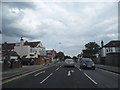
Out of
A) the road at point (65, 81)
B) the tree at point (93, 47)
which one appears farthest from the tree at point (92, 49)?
the road at point (65, 81)

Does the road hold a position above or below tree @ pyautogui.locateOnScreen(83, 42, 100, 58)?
below

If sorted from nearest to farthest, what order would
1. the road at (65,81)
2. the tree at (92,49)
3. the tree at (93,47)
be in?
1. the road at (65,81)
2. the tree at (92,49)
3. the tree at (93,47)

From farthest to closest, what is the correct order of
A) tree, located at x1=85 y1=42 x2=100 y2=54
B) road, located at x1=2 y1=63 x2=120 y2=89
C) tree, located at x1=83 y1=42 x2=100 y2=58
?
tree, located at x1=85 y1=42 x2=100 y2=54
tree, located at x1=83 y1=42 x2=100 y2=58
road, located at x1=2 y1=63 x2=120 y2=89

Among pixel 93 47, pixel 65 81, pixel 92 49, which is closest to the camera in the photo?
pixel 65 81

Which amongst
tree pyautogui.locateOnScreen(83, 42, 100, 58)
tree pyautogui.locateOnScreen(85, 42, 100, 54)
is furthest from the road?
tree pyautogui.locateOnScreen(85, 42, 100, 54)

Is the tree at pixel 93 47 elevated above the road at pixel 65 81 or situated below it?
above

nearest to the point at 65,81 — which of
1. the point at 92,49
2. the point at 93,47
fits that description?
the point at 92,49

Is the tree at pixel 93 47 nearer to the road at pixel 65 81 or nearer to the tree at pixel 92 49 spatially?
the tree at pixel 92 49

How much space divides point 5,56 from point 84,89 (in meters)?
32.3

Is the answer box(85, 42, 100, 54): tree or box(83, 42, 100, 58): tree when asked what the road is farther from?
box(85, 42, 100, 54): tree

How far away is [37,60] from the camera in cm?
5734

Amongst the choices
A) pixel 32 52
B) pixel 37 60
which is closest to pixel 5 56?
pixel 37 60

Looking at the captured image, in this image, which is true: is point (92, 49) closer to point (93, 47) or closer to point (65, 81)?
point (93, 47)

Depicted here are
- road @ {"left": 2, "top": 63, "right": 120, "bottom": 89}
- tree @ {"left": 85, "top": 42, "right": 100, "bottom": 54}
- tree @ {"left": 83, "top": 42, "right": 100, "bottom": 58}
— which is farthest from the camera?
tree @ {"left": 85, "top": 42, "right": 100, "bottom": 54}
